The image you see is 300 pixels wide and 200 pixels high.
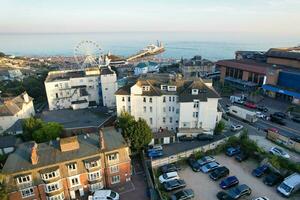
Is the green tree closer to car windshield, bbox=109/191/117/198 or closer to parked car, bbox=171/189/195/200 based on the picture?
car windshield, bbox=109/191/117/198

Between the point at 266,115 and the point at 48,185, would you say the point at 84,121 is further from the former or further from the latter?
the point at 266,115

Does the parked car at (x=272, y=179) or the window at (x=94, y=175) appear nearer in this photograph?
the window at (x=94, y=175)

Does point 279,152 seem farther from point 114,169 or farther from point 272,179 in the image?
point 114,169

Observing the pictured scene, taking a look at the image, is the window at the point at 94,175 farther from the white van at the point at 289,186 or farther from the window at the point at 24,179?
the white van at the point at 289,186

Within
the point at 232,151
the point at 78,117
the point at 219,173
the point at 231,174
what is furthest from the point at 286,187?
the point at 78,117

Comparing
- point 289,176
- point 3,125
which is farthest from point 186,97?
point 3,125

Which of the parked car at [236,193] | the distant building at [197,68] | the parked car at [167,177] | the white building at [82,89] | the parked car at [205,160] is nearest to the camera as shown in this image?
the parked car at [236,193]

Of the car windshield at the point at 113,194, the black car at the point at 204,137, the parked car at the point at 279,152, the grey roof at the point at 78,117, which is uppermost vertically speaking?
the parked car at the point at 279,152

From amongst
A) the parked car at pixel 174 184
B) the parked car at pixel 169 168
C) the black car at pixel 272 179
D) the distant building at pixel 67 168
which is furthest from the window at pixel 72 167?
the black car at pixel 272 179
